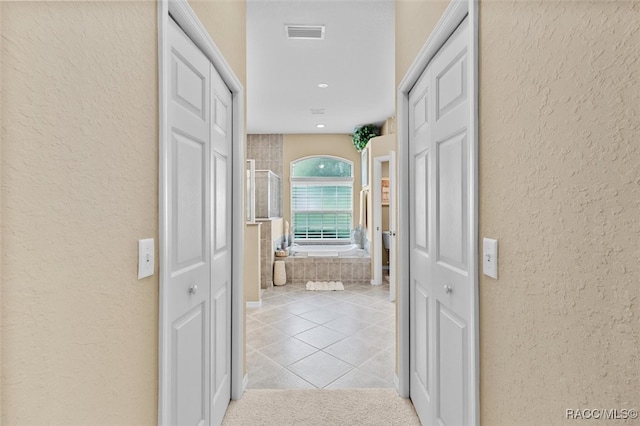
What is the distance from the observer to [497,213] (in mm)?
971

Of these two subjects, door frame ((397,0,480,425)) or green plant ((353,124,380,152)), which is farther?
green plant ((353,124,380,152))

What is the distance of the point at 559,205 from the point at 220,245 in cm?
151

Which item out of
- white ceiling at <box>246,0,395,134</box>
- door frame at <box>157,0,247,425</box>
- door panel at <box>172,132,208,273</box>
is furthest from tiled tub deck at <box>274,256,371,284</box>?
door panel at <box>172,132,208,273</box>

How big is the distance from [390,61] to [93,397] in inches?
144

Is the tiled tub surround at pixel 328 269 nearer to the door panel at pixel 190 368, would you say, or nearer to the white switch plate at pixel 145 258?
the door panel at pixel 190 368

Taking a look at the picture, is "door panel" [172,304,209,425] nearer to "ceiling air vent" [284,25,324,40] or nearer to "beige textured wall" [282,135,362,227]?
"ceiling air vent" [284,25,324,40]

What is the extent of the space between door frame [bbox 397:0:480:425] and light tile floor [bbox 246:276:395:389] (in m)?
0.50

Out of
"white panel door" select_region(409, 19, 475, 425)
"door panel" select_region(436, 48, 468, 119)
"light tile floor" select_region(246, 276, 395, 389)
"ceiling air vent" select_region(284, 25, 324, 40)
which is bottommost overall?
"light tile floor" select_region(246, 276, 395, 389)

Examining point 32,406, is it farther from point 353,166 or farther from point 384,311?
point 353,166

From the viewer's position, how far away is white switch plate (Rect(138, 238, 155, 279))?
3.18ft

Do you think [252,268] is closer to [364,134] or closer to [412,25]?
[412,25]

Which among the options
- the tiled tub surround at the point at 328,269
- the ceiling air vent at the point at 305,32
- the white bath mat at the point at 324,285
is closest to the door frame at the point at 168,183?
the ceiling air vent at the point at 305,32

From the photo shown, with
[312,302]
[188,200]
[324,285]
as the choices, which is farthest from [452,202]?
[324,285]

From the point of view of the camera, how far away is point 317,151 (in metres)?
6.74
